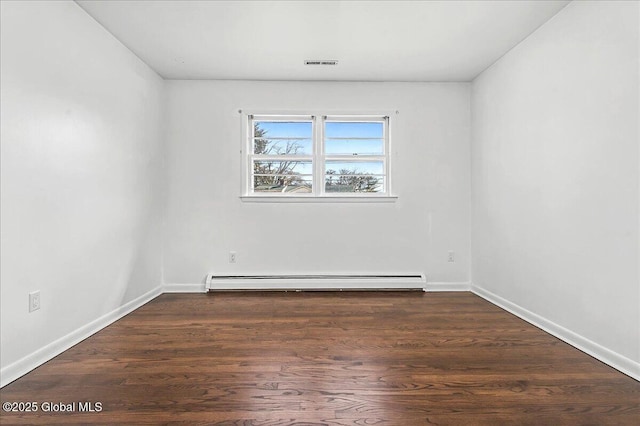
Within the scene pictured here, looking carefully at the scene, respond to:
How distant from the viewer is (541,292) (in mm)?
→ 2789

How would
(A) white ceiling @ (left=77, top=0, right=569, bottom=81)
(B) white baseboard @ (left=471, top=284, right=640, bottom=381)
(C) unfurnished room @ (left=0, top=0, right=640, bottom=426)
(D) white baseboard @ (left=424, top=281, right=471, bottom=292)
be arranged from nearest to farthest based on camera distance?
(C) unfurnished room @ (left=0, top=0, right=640, bottom=426), (B) white baseboard @ (left=471, top=284, right=640, bottom=381), (A) white ceiling @ (left=77, top=0, right=569, bottom=81), (D) white baseboard @ (left=424, top=281, right=471, bottom=292)

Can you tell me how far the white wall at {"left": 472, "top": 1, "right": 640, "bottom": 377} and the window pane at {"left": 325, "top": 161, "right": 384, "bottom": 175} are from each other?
52.7 inches

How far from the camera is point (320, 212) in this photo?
4.09m

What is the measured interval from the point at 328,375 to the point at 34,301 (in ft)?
6.10

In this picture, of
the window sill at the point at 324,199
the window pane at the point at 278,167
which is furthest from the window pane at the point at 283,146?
the window sill at the point at 324,199

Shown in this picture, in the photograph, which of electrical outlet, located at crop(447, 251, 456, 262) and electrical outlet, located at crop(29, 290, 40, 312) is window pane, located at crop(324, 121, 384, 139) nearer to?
electrical outlet, located at crop(447, 251, 456, 262)

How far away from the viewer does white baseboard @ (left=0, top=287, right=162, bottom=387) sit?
189 centimetres

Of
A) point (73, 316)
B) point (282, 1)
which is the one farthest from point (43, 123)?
point (282, 1)

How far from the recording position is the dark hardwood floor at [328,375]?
1566 millimetres

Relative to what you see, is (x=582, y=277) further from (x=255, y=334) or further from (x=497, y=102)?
(x=255, y=334)

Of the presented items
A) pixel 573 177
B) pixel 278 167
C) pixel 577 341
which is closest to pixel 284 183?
pixel 278 167

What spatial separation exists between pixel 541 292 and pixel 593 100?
1.51m

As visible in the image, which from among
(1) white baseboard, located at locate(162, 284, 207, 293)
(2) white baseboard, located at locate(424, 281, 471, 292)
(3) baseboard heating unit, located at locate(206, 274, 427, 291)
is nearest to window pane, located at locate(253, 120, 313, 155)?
(3) baseboard heating unit, located at locate(206, 274, 427, 291)

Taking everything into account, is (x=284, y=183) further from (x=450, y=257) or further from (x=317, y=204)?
(x=450, y=257)
